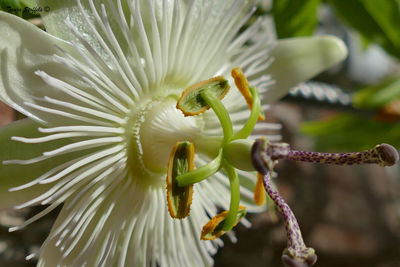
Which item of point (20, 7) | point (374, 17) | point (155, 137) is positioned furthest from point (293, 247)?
point (374, 17)

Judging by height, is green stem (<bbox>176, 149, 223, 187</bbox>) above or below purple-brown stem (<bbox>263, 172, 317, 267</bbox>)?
above

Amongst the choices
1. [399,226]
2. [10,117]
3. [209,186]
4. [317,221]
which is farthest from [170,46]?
[399,226]

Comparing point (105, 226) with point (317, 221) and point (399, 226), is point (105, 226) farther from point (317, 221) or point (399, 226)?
point (399, 226)

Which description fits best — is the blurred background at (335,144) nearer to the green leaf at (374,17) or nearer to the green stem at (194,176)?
the green leaf at (374,17)

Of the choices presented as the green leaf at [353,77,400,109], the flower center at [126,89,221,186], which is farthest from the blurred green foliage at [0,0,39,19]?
the green leaf at [353,77,400,109]

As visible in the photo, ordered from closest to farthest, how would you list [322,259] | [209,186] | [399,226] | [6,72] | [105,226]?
[6,72]
[105,226]
[209,186]
[322,259]
[399,226]

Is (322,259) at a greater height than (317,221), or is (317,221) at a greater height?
(317,221)

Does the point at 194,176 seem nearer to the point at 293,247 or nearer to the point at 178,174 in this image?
the point at 178,174

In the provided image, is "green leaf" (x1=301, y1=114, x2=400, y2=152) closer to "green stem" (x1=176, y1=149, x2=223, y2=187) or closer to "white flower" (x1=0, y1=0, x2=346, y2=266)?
"white flower" (x1=0, y1=0, x2=346, y2=266)
